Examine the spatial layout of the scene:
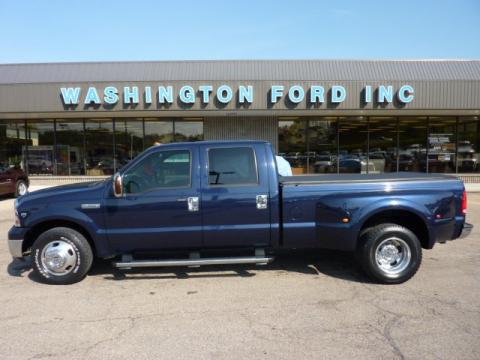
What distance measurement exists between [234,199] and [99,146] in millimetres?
14038

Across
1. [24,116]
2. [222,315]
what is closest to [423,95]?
[222,315]

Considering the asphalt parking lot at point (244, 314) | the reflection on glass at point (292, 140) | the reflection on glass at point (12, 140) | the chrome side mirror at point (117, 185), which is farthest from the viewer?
the reflection on glass at point (12, 140)

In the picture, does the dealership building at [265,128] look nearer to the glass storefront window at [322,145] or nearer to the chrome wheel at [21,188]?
the glass storefront window at [322,145]

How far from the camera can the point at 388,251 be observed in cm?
467

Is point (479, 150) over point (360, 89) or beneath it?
beneath

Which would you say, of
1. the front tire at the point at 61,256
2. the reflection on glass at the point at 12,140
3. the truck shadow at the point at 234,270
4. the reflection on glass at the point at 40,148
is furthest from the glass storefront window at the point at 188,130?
the front tire at the point at 61,256

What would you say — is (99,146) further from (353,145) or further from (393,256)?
(393,256)

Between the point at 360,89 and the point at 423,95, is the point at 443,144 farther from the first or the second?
the point at 360,89

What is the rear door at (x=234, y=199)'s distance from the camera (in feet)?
15.1

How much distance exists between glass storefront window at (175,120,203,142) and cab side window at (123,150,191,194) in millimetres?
12254

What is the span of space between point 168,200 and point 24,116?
1443 cm

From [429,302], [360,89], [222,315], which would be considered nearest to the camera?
[222,315]

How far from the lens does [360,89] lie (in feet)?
46.5

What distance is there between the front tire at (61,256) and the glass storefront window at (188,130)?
12465 mm
